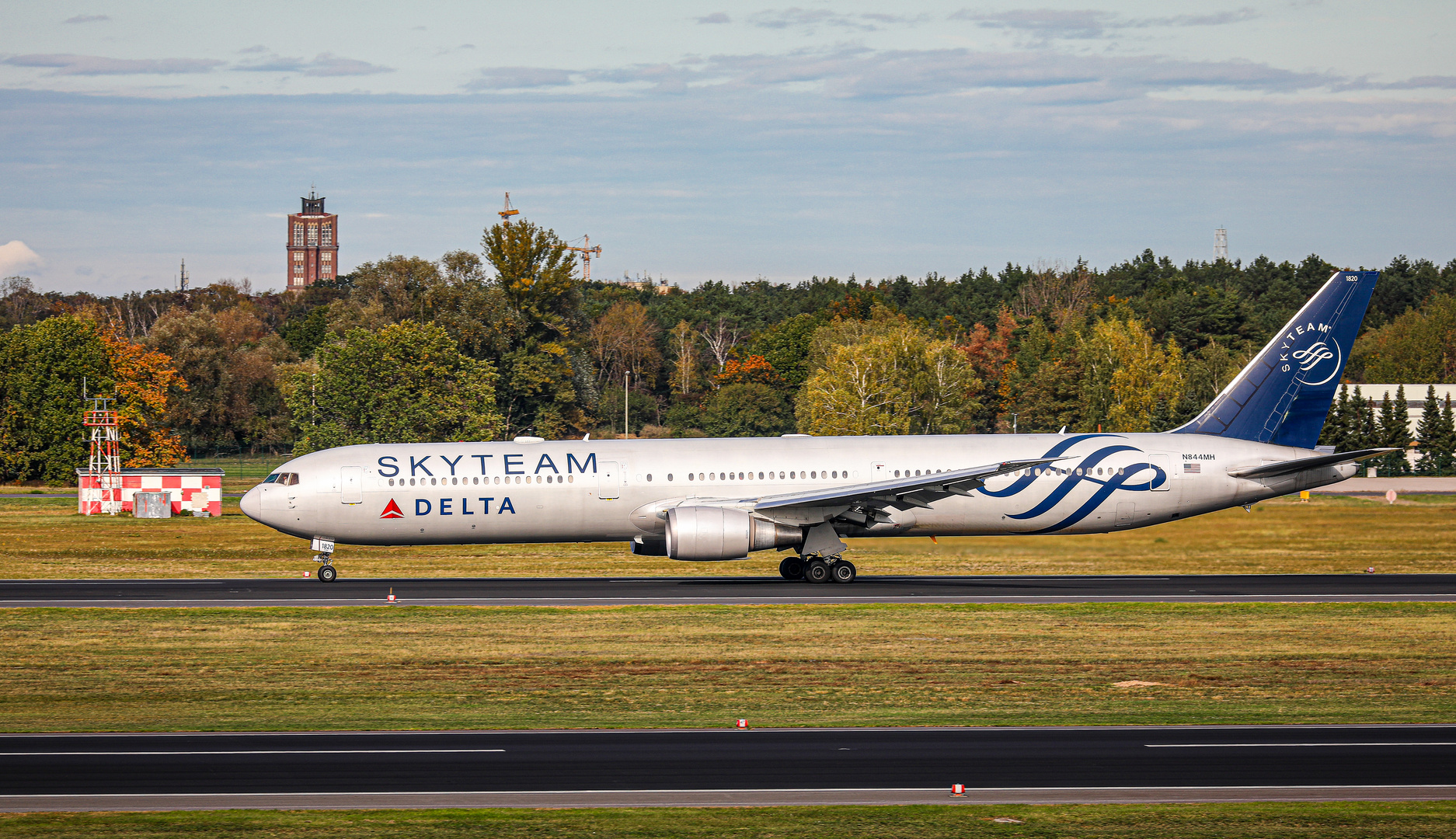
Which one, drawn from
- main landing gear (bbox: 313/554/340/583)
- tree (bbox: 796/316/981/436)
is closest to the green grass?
main landing gear (bbox: 313/554/340/583)

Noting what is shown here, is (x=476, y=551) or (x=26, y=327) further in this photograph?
(x=26, y=327)

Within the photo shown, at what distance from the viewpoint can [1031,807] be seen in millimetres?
13547

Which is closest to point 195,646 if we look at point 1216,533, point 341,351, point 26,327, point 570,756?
point 570,756

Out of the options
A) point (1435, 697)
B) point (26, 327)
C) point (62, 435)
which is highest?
point (26, 327)

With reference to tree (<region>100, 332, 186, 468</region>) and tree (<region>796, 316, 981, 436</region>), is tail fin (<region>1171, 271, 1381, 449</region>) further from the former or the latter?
tree (<region>100, 332, 186, 468</region>)

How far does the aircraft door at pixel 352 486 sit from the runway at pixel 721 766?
17721 mm

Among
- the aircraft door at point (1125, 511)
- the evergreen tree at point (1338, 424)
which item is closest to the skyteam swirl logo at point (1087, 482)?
the aircraft door at point (1125, 511)

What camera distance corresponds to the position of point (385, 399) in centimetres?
7619

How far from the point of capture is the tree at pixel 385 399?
247ft

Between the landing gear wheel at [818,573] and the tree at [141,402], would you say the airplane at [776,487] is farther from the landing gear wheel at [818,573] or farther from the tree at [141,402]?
the tree at [141,402]

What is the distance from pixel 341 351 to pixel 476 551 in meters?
34.4

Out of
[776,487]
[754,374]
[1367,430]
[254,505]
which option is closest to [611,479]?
[776,487]

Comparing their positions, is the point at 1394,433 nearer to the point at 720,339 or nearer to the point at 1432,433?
the point at 1432,433

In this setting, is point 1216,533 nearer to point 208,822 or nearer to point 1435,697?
point 1435,697
